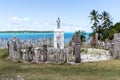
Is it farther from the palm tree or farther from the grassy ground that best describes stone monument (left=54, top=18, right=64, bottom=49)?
the palm tree

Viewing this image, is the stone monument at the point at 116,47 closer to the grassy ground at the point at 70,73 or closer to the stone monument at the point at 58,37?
the grassy ground at the point at 70,73

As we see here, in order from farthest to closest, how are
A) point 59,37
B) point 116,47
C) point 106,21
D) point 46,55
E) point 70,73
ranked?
point 106,21 → point 59,37 → point 116,47 → point 46,55 → point 70,73

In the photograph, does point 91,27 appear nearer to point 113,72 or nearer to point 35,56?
point 35,56

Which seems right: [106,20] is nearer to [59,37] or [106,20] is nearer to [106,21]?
[106,21]

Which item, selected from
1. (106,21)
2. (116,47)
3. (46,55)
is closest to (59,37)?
(116,47)

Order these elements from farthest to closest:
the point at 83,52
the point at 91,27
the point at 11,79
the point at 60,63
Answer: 1. the point at 91,27
2. the point at 83,52
3. the point at 60,63
4. the point at 11,79

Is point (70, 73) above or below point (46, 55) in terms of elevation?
below

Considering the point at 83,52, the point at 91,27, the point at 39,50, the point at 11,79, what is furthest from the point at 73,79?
the point at 91,27

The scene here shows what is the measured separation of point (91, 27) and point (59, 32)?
4200 cm

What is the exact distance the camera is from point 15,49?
25.5 meters

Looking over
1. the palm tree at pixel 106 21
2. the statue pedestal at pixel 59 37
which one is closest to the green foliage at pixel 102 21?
the palm tree at pixel 106 21

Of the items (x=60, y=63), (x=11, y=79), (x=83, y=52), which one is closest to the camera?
(x=11, y=79)

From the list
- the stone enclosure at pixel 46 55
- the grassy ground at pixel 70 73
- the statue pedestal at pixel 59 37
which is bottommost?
the grassy ground at pixel 70 73

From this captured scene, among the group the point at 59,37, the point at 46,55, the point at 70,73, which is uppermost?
the point at 59,37
